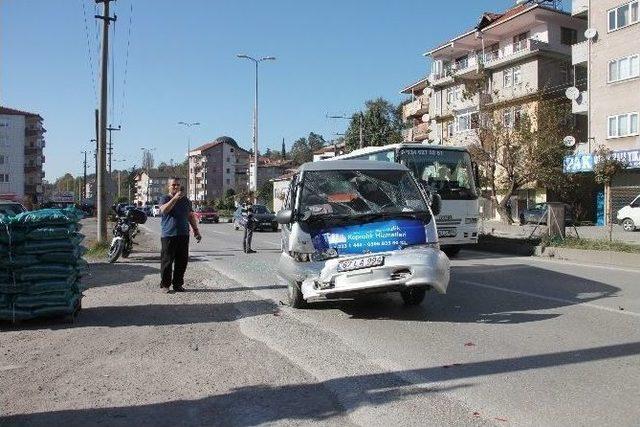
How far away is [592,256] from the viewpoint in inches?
607

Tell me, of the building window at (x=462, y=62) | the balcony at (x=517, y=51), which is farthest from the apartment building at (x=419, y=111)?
the balcony at (x=517, y=51)

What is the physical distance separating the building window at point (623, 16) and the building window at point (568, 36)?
8.27 metres

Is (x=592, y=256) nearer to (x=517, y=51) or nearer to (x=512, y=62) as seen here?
(x=517, y=51)

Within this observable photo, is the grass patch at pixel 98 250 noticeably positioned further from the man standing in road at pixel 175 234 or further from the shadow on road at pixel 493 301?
the shadow on road at pixel 493 301

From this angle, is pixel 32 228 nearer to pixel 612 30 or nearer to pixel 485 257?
pixel 485 257

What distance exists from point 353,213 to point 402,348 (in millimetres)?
2391

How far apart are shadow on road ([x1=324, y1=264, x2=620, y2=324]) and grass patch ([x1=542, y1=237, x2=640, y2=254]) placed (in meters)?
3.83

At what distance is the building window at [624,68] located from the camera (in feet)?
121

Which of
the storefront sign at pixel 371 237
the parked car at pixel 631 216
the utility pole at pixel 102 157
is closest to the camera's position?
the storefront sign at pixel 371 237

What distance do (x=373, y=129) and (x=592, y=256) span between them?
6902 cm

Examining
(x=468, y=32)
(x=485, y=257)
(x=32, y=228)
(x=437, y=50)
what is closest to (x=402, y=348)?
(x=32, y=228)

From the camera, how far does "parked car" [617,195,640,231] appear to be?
30219 millimetres

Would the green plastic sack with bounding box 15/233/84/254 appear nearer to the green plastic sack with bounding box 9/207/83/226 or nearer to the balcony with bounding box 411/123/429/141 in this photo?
the green plastic sack with bounding box 9/207/83/226

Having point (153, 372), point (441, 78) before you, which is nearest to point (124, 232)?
point (153, 372)
